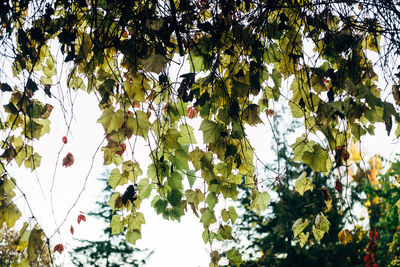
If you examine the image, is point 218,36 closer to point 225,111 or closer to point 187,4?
point 187,4

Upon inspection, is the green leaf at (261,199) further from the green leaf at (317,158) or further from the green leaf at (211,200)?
the green leaf at (317,158)

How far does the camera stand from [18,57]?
1.34 m

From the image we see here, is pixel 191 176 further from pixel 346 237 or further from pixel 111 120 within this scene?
pixel 346 237

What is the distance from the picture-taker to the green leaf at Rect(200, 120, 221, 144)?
1350 mm

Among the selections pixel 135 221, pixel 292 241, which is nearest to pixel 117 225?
pixel 135 221

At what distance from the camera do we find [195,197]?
5.13 ft

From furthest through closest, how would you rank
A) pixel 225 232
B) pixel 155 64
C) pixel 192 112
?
pixel 192 112, pixel 225 232, pixel 155 64

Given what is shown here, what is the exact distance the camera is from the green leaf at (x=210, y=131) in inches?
53.1

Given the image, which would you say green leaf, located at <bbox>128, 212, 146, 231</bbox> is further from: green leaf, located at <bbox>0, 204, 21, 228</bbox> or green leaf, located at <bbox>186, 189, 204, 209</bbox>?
green leaf, located at <bbox>0, 204, 21, 228</bbox>

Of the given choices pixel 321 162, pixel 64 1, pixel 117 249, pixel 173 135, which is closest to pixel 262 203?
pixel 321 162

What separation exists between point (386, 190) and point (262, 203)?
593 centimetres

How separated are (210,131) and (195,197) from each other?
A: 380 mm

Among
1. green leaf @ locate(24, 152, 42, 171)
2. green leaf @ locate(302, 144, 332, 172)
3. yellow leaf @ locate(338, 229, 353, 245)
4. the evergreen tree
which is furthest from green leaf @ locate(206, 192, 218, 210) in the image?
the evergreen tree

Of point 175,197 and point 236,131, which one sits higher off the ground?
point 236,131
